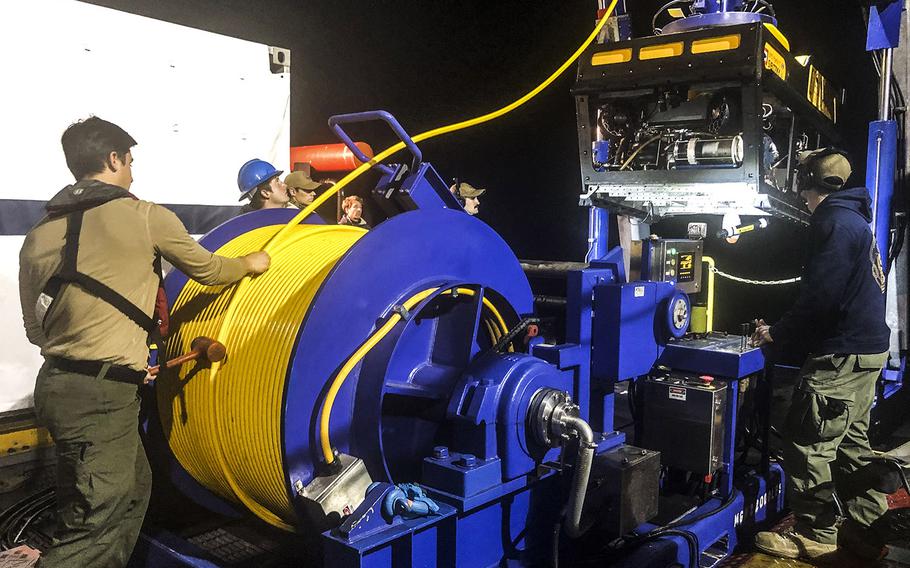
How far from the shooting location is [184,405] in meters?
2.93

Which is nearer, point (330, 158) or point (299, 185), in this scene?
point (299, 185)

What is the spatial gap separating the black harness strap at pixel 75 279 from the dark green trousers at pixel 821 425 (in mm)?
3380

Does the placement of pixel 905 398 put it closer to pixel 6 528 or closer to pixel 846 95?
pixel 846 95

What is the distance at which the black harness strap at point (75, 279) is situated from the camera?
8.64 ft

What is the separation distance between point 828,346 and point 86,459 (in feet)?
11.8

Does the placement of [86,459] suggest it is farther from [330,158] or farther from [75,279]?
[330,158]

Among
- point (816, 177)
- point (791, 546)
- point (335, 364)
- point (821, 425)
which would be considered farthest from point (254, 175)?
point (791, 546)

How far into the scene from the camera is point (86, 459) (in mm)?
2680

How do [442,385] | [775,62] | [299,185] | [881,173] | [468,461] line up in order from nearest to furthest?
1. [468,461]
2. [442,385]
3. [775,62]
4. [881,173]
5. [299,185]

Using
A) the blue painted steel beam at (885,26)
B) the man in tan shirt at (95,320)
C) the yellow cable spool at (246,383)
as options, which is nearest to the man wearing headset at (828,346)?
the blue painted steel beam at (885,26)

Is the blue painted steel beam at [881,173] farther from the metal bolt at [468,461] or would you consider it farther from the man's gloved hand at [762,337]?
the metal bolt at [468,461]

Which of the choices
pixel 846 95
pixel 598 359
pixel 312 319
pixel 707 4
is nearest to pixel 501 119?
pixel 846 95

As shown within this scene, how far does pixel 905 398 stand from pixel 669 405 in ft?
13.8

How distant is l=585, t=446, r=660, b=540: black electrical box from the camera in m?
2.77
